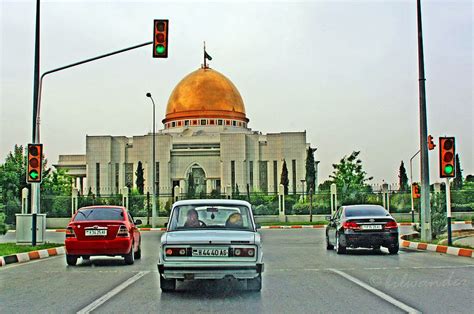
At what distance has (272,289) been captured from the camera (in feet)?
32.3

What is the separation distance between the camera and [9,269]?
45.7ft

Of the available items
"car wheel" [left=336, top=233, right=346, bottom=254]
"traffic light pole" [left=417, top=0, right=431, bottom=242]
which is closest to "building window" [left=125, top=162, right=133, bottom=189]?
"traffic light pole" [left=417, top=0, right=431, bottom=242]

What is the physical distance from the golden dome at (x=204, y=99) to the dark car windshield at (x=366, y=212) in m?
55.2

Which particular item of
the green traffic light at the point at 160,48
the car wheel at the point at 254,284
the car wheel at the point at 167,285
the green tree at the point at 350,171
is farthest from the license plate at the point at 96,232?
the green tree at the point at 350,171

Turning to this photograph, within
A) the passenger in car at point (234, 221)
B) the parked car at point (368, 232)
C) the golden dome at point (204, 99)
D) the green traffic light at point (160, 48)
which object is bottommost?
the parked car at point (368, 232)

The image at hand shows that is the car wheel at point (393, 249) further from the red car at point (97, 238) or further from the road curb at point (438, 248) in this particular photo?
the red car at point (97, 238)

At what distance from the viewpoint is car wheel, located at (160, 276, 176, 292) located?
30.9ft

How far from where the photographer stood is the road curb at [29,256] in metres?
15.5

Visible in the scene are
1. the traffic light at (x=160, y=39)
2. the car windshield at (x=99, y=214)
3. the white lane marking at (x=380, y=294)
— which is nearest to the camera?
the white lane marking at (x=380, y=294)

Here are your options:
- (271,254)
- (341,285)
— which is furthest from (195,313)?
(271,254)

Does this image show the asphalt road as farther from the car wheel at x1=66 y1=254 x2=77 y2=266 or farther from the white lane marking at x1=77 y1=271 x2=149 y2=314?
the car wheel at x1=66 y1=254 x2=77 y2=266

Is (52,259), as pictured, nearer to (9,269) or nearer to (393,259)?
(9,269)

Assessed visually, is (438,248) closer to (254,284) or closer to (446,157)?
(446,157)

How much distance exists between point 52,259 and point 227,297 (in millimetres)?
8871
